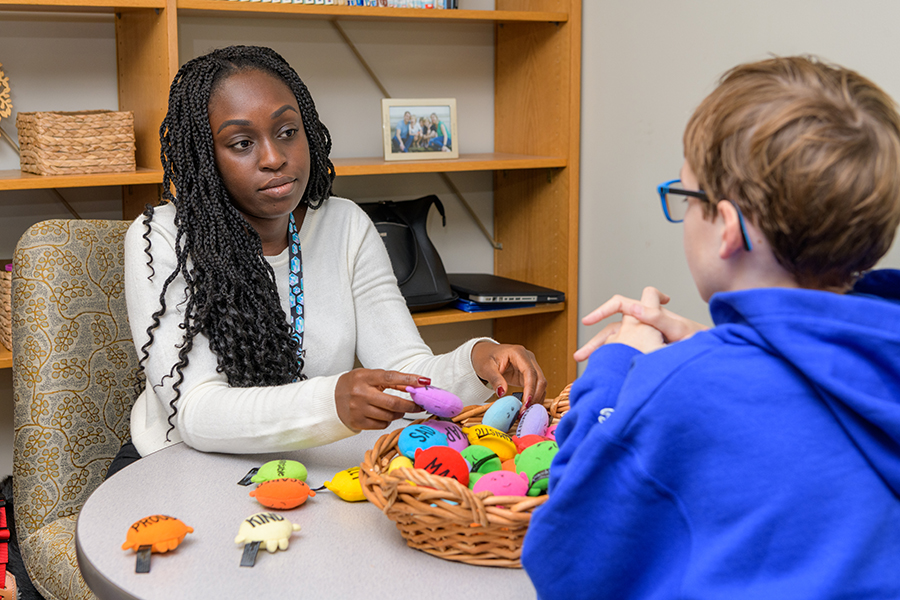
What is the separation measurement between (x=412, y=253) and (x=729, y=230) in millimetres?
1671

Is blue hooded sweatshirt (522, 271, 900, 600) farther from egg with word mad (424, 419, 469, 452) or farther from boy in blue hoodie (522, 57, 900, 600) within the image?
egg with word mad (424, 419, 469, 452)

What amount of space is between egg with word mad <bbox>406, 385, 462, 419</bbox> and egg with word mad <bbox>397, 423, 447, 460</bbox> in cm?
6

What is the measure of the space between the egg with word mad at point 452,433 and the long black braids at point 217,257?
404mm

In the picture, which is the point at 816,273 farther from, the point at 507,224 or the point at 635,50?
the point at 507,224

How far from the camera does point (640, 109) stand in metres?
2.12

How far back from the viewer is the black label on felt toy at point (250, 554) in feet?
2.54

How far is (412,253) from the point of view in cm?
226

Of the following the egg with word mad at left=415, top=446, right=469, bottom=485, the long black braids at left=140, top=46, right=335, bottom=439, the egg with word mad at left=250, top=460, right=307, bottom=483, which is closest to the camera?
the egg with word mad at left=415, top=446, right=469, bottom=485

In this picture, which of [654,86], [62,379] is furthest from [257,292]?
[654,86]

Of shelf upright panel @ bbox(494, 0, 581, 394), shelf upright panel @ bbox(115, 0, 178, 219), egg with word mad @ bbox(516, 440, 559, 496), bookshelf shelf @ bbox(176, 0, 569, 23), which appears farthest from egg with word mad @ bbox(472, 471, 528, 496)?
shelf upright panel @ bbox(494, 0, 581, 394)

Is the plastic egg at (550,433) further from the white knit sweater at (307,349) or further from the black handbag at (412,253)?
the black handbag at (412,253)

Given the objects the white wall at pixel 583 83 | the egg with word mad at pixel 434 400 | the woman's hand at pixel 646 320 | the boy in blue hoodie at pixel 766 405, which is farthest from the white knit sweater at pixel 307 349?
the white wall at pixel 583 83

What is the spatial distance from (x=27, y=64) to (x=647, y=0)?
165cm

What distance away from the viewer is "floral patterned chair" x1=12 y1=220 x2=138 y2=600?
135cm
